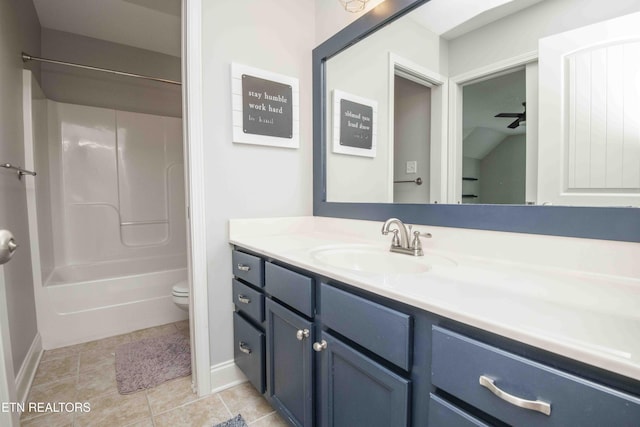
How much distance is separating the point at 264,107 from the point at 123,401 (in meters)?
1.66

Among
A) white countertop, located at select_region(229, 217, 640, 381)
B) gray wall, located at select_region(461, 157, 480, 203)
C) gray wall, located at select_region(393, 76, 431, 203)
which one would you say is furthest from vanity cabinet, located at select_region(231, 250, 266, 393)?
gray wall, located at select_region(461, 157, 480, 203)

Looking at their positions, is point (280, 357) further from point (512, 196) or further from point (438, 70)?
point (438, 70)

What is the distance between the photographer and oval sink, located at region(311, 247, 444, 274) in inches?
43.1

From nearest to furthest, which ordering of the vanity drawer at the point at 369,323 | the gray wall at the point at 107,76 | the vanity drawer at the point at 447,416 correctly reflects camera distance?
the vanity drawer at the point at 447,416 < the vanity drawer at the point at 369,323 < the gray wall at the point at 107,76

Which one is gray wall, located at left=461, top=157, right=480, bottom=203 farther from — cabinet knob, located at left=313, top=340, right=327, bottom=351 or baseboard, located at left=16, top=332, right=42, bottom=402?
baseboard, located at left=16, top=332, right=42, bottom=402

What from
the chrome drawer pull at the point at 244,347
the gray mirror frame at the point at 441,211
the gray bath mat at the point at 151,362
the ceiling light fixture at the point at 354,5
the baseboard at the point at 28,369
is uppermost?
the ceiling light fixture at the point at 354,5

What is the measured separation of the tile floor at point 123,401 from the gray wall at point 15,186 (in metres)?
0.20

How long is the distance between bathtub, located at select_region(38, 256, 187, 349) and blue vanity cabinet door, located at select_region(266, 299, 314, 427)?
1.45 meters

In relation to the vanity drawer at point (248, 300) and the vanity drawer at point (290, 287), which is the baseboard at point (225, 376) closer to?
the vanity drawer at point (248, 300)

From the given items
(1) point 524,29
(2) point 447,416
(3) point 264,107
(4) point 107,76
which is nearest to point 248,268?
(3) point 264,107

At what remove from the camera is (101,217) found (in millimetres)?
2717

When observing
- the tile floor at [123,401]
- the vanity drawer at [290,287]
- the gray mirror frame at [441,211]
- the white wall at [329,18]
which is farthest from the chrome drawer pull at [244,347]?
the white wall at [329,18]

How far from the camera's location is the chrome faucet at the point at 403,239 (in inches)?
44.4

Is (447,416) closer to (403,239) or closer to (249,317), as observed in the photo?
(403,239)
